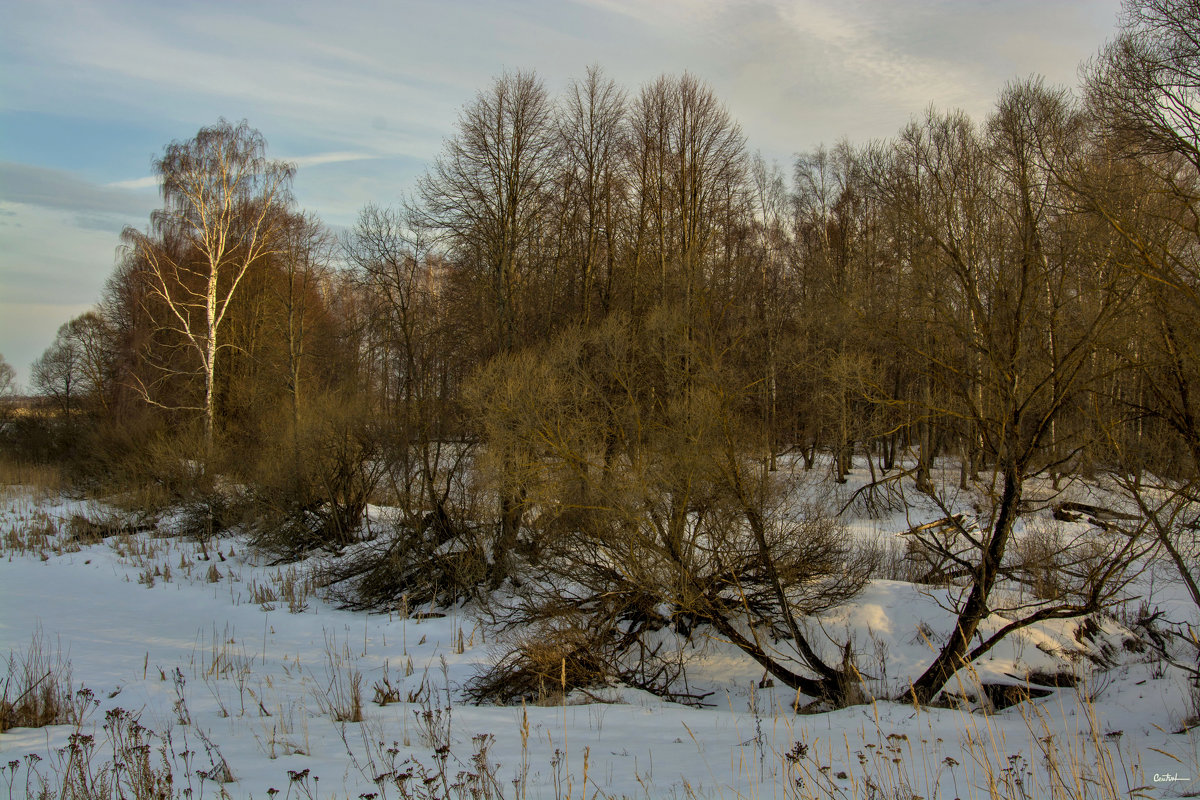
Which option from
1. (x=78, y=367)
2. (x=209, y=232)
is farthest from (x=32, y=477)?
(x=78, y=367)

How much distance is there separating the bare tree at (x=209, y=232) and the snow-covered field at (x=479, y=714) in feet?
29.7

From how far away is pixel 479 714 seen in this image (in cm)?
666

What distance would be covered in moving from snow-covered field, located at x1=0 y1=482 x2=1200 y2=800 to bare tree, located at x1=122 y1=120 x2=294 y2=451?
29.7 ft

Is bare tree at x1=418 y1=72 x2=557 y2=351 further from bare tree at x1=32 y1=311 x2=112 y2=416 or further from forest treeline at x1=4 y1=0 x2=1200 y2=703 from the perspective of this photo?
bare tree at x1=32 y1=311 x2=112 y2=416

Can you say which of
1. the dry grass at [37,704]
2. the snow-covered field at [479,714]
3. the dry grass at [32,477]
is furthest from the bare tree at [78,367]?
the dry grass at [37,704]

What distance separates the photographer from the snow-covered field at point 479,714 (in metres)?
4.09

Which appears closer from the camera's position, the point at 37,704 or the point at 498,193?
the point at 37,704

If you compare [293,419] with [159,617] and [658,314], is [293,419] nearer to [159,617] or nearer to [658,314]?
[159,617]

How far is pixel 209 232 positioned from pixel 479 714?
66.8ft

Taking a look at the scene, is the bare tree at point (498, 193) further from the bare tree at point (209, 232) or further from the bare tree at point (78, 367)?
the bare tree at point (78, 367)

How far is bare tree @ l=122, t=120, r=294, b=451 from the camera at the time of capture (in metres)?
21.7

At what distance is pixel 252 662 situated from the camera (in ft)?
28.1

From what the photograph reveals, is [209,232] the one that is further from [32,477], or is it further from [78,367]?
[78,367]

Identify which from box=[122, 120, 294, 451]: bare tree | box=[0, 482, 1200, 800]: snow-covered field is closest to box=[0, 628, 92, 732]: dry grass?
box=[0, 482, 1200, 800]: snow-covered field
